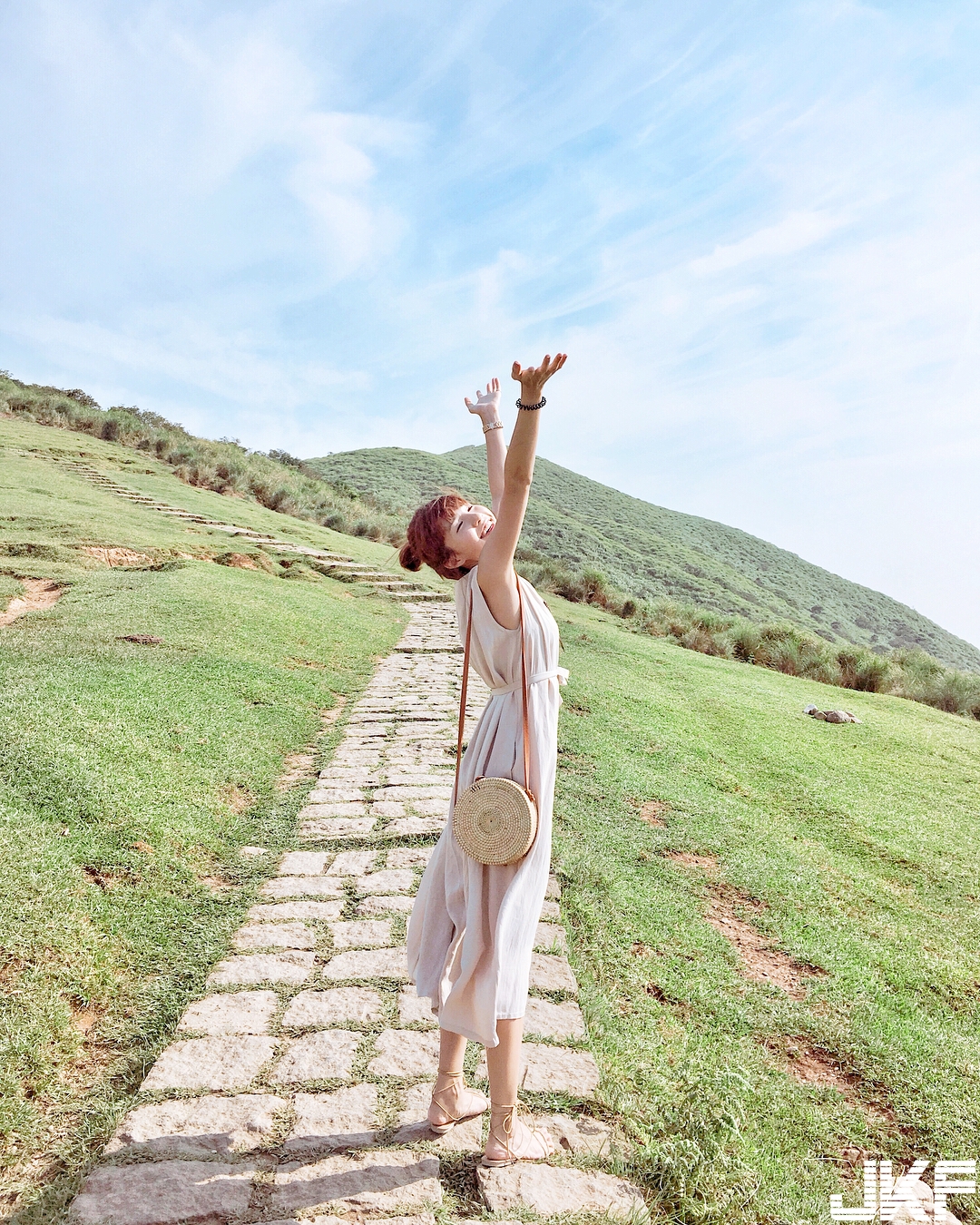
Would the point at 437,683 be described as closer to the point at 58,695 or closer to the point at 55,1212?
the point at 58,695

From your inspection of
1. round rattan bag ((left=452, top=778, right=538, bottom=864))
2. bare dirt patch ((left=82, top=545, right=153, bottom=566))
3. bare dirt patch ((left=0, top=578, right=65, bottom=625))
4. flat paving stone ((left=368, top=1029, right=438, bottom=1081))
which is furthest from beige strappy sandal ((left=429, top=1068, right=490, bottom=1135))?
bare dirt patch ((left=82, top=545, right=153, bottom=566))

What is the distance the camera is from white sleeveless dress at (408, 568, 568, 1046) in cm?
228

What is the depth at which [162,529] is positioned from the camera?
15867 mm

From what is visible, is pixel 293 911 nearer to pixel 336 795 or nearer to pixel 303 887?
pixel 303 887

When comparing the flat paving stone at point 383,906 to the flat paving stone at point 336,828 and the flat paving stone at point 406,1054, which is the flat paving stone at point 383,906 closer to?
the flat paving stone at point 336,828

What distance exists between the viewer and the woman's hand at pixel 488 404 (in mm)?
3036

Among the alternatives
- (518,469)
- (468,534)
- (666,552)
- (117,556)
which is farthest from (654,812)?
(666,552)

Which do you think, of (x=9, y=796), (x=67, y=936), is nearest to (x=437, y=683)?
(x=9, y=796)

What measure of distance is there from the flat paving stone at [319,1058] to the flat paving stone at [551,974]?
2.85 ft

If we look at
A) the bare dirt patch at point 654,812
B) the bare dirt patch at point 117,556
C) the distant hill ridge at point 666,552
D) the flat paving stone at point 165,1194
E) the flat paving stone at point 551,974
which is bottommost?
the flat paving stone at point 165,1194

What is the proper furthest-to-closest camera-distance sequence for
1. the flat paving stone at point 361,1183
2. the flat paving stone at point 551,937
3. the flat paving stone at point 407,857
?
the flat paving stone at point 407,857, the flat paving stone at point 551,937, the flat paving stone at point 361,1183

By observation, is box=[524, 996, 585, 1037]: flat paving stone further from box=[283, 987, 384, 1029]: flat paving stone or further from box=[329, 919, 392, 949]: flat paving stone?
box=[329, 919, 392, 949]: flat paving stone

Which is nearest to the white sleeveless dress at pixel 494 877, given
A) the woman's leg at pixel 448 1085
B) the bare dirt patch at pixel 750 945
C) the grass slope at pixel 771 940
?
the woman's leg at pixel 448 1085

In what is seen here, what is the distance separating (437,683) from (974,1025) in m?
6.14
